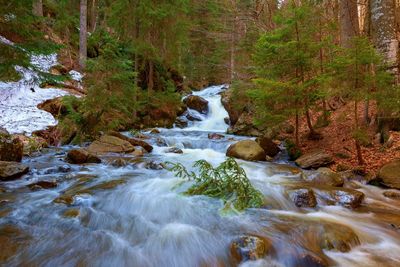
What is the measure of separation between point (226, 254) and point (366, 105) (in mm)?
7296

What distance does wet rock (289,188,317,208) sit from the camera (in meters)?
6.04

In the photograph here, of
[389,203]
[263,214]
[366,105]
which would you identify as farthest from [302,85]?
[263,214]

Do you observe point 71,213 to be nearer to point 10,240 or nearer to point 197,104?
point 10,240

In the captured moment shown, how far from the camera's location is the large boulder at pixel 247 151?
1002 centimetres

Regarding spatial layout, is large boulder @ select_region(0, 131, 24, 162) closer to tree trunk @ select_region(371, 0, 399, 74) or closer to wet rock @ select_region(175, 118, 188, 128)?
tree trunk @ select_region(371, 0, 399, 74)

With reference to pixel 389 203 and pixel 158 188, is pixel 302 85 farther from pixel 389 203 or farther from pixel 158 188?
pixel 158 188

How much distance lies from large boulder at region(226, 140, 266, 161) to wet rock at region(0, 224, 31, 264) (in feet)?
22.2

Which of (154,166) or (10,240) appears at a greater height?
(154,166)

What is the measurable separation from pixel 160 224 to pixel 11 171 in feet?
12.6

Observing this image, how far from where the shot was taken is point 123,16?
16344mm

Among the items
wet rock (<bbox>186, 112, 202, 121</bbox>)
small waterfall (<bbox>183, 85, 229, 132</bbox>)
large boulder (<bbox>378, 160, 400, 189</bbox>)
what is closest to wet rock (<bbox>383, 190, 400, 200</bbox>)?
large boulder (<bbox>378, 160, 400, 189</bbox>)

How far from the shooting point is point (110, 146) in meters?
10.3

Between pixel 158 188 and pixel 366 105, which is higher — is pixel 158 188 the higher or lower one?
the lower one

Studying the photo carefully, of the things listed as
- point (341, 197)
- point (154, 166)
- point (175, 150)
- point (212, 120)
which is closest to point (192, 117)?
point (212, 120)
